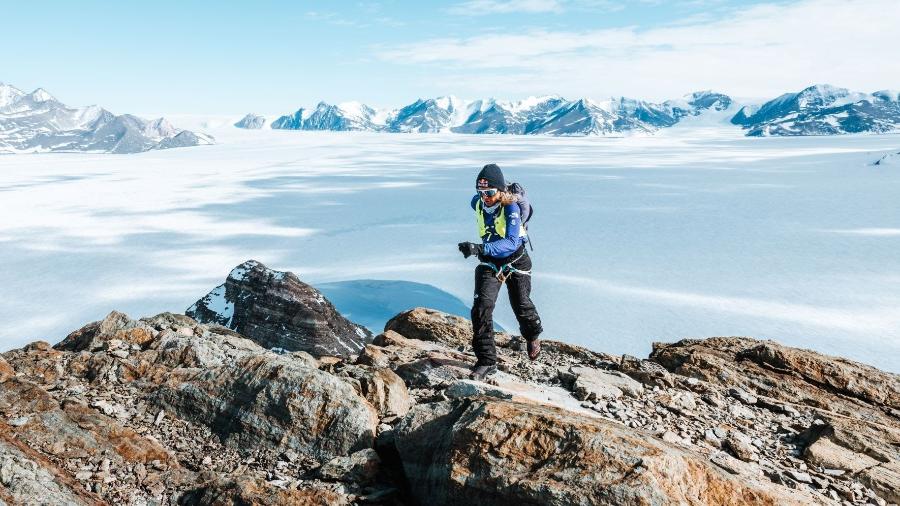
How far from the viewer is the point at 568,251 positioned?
2856 centimetres

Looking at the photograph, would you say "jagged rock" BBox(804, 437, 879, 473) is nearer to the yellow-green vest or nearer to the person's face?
the yellow-green vest

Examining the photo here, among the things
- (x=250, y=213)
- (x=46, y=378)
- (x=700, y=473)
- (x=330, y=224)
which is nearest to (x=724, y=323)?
(x=700, y=473)

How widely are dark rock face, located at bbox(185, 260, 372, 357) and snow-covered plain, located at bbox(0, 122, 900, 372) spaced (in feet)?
29.8

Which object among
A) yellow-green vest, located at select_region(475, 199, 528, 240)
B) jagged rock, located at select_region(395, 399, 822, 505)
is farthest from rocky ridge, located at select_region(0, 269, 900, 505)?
yellow-green vest, located at select_region(475, 199, 528, 240)

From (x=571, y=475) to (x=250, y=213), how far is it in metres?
44.8

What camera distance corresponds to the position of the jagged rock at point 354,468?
3683 mm

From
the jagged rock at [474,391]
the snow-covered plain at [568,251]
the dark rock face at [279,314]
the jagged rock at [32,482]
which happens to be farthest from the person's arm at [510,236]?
the snow-covered plain at [568,251]

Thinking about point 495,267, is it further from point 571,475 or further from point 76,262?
point 76,262

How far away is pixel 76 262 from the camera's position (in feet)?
98.9

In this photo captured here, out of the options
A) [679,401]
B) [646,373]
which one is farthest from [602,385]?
[646,373]

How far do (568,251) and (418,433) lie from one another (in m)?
25.6

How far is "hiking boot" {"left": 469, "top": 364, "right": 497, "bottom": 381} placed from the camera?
18.4ft

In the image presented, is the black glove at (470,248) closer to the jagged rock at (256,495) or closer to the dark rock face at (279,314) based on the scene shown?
the jagged rock at (256,495)

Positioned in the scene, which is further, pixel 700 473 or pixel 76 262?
pixel 76 262
